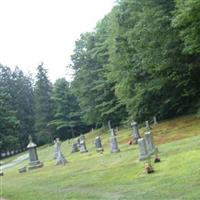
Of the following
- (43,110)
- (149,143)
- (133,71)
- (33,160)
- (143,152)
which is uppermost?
(43,110)

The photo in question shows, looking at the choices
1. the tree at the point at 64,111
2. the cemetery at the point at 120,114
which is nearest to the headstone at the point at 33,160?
the cemetery at the point at 120,114

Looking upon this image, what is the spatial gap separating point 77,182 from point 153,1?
24.6 metres

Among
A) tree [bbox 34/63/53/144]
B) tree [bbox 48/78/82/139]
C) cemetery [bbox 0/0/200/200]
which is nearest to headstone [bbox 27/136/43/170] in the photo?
cemetery [bbox 0/0/200/200]

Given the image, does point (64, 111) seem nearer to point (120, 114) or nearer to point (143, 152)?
point (120, 114)

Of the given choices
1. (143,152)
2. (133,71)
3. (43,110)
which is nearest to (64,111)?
(43,110)

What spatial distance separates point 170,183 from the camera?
50.1ft

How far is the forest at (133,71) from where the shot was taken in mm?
40500

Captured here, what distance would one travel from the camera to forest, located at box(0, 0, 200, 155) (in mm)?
40500

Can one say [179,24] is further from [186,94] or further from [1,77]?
[1,77]

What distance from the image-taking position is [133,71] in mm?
48594

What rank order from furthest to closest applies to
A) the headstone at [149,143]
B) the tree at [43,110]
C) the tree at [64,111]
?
the tree at [43,110] < the tree at [64,111] < the headstone at [149,143]

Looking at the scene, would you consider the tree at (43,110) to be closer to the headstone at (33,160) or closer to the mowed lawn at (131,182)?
the headstone at (33,160)

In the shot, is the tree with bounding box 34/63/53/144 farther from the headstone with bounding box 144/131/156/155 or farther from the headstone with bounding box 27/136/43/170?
the headstone with bounding box 144/131/156/155

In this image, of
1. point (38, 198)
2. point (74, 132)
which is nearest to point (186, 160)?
point (38, 198)
